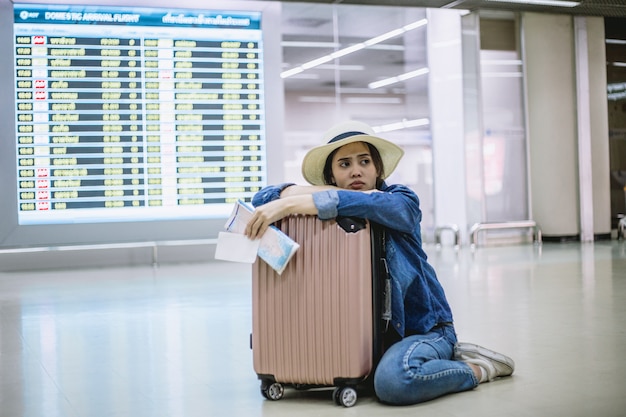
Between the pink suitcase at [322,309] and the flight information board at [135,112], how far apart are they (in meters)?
7.15

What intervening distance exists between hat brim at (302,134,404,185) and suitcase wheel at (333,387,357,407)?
0.88 m

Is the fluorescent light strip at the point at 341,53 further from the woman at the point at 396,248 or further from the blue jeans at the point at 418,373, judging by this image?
the blue jeans at the point at 418,373

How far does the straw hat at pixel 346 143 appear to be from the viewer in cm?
299

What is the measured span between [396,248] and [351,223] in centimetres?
27

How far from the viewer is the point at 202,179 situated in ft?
32.8

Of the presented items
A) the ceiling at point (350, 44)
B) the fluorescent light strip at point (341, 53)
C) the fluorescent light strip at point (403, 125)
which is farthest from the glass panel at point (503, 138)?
the fluorescent light strip at point (341, 53)

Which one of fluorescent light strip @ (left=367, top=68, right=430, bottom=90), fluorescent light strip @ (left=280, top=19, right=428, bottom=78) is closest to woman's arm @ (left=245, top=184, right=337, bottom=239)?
fluorescent light strip @ (left=280, top=19, right=428, bottom=78)

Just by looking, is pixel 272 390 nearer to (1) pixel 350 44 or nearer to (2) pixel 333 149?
(2) pixel 333 149

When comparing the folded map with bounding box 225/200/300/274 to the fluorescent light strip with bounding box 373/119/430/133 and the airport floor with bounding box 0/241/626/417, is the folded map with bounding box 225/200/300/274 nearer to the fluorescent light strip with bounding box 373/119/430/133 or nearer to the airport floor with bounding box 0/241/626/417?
the airport floor with bounding box 0/241/626/417

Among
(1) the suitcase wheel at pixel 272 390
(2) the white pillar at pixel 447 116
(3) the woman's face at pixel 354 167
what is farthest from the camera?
(2) the white pillar at pixel 447 116

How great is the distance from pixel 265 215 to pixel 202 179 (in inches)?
288

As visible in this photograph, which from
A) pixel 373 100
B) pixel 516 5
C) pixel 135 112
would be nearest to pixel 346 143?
pixel 135 112

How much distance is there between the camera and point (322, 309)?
9.26 ft

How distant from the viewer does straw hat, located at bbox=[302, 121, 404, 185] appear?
2.99 meters
